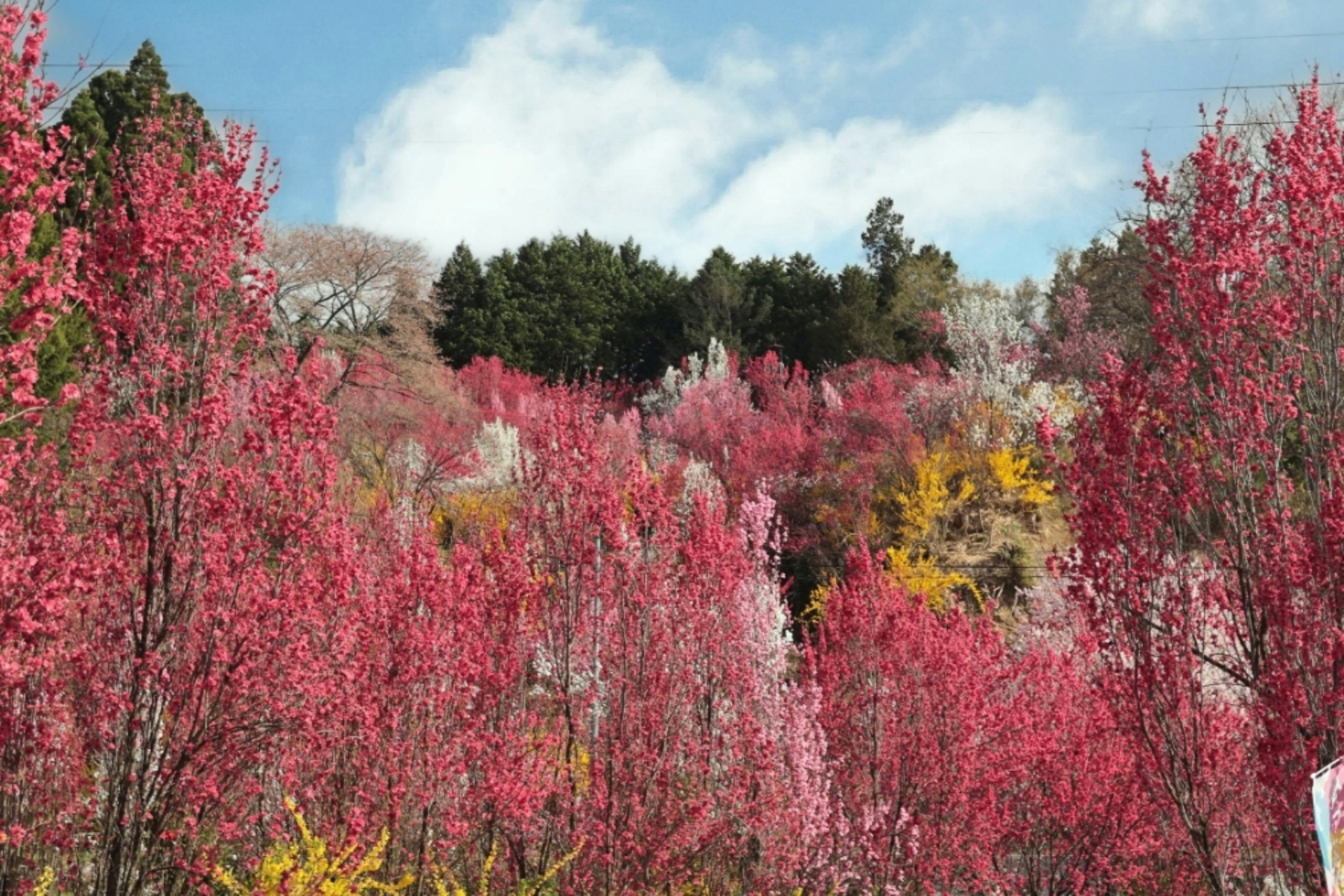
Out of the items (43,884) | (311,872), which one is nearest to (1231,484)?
(311,872)

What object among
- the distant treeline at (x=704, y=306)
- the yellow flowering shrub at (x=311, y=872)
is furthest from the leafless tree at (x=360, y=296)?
the yellow flowering shrub at (x=311, y=872)

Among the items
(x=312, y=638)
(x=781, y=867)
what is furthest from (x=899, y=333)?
(x=312, y=638)

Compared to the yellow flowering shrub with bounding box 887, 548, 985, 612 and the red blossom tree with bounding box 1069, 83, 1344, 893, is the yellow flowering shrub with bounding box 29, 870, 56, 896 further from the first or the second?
the yellow flowering shrub with bounding box 887, 548, 985, 612

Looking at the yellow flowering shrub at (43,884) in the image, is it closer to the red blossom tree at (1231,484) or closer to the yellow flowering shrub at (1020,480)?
the red blossom tree at (1231,484)

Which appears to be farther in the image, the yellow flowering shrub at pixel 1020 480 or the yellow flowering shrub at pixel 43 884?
the yellow flowering shrub at pixel 1020 480

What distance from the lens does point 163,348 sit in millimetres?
4086

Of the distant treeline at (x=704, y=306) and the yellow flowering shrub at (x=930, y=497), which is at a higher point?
the distant treeline at (x=704, y=306)

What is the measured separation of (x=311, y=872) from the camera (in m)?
4.68

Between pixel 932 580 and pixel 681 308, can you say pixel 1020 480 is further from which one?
pixel 681 308

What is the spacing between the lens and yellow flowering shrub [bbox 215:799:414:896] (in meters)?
4.57

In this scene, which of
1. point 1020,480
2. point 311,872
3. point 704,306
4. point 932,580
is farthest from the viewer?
point 704,306

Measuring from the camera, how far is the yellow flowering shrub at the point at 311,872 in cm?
457

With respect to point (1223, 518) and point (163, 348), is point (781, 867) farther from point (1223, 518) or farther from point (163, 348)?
point (163, 348)

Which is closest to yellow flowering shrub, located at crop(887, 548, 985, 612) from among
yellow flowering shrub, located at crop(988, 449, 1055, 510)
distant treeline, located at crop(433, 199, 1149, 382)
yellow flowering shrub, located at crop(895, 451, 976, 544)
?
yellow flowering shrub, located at crop(895, 451, 976, 544)
